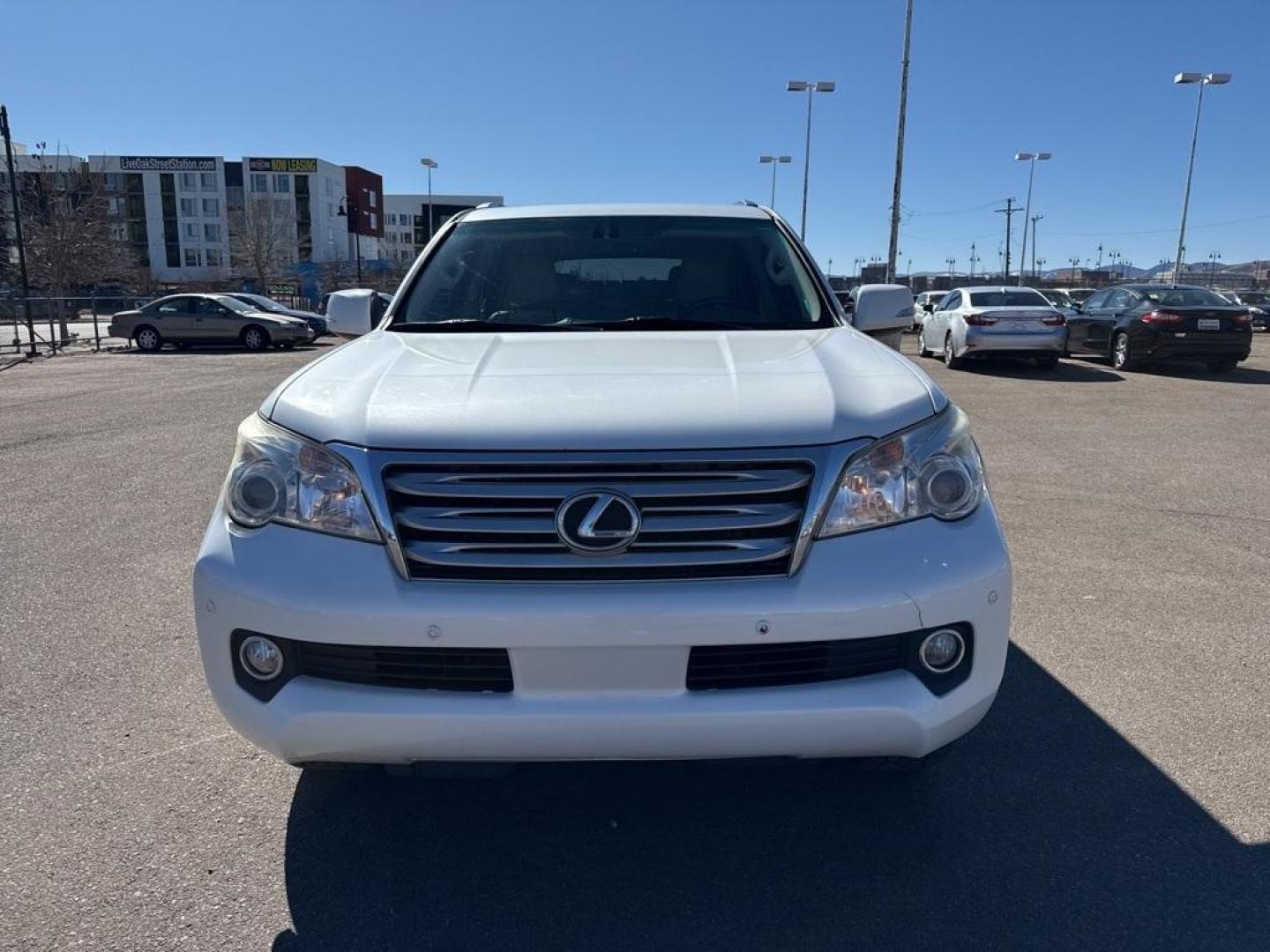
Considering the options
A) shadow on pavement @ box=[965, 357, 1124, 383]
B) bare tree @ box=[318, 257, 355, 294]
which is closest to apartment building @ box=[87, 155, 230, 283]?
bare tree @ box=[318, 257, 355, 294]

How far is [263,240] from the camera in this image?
7238 cm

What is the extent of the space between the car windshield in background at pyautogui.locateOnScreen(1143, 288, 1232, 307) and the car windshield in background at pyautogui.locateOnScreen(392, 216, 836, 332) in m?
14.9

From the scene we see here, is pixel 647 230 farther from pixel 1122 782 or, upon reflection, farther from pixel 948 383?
pixel 948 383

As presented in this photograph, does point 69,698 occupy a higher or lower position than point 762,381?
lower

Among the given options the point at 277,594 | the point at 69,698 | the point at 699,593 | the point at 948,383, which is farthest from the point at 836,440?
the point at 948,383

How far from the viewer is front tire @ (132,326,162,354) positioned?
83.1ft

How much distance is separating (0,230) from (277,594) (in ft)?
129

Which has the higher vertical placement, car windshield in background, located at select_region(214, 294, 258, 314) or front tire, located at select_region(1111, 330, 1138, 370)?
car windshield in background, located at select_region(214, 294, 258, 314)

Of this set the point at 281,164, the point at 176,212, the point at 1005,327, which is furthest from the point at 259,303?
the point at 176,212

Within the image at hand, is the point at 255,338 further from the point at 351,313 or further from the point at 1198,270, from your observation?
the point at 1198,270

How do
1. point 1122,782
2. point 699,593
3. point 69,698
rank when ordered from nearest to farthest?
point 699,593 → point 1122,782 → point 69,698

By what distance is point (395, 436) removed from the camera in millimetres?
2404

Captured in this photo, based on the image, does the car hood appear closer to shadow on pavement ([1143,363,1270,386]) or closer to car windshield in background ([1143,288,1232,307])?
shadow on pavement ([1143,363,1270,386])

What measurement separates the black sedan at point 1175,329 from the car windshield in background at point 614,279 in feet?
47.1
